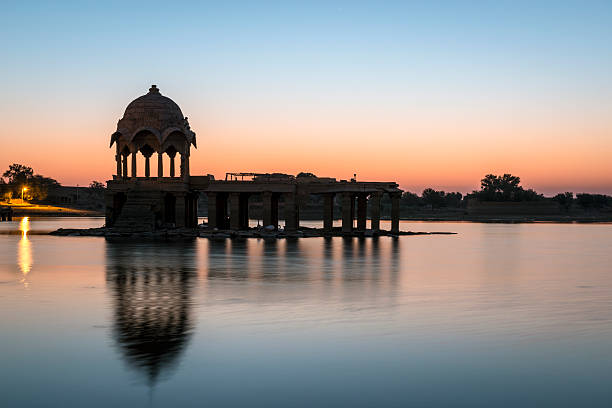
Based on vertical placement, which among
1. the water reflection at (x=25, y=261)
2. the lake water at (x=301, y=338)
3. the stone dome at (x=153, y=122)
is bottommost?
the lake water at (x=301, y=338)

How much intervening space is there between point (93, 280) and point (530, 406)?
24256mm

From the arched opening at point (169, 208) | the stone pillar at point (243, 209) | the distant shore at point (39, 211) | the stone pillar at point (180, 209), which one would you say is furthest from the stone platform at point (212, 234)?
the distant shore at point (39, 211)

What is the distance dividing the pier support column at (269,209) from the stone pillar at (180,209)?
27.7 feet

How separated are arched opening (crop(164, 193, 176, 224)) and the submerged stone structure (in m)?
1.07

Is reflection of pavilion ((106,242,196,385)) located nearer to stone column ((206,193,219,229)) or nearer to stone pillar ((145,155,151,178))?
stone column ((206,193,219,229))

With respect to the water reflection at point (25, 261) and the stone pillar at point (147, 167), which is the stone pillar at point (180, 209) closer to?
the stone pillar at point (147, 167)

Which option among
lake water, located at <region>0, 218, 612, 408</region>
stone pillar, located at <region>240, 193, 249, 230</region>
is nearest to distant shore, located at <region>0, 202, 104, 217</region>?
stone pillar, located at <region>240, 193, 249, 230</region>

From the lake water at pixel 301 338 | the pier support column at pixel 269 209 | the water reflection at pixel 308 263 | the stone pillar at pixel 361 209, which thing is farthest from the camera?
the stone pillar at pixel 361 209

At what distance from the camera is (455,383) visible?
557 inches

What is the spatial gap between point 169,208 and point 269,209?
13.5 metres

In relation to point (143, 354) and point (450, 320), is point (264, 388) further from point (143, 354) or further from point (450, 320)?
point (450, 320)

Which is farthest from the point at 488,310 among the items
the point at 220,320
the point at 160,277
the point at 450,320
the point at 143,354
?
the point at 160,277

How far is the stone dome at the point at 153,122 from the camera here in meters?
77.0

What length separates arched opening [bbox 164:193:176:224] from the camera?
8144 cm
